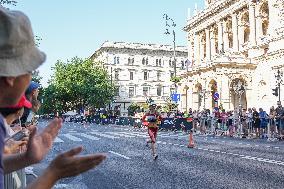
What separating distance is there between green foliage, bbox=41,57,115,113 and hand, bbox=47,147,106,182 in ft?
237

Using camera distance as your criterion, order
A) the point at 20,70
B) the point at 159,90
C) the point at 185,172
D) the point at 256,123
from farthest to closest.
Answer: the point at 159,90 < the point at 256,123 < the point at 185,172 < the point at 20,70

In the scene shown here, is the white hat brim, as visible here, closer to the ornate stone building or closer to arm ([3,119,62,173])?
arm ([3,119,62,173])

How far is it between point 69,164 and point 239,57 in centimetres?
4949

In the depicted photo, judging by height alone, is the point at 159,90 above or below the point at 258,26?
below

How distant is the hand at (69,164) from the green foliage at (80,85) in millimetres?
72108

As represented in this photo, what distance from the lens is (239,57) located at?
163 ft

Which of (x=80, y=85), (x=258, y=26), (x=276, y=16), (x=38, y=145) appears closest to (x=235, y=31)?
(x=258, y=26)

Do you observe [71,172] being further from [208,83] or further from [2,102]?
[208,83]

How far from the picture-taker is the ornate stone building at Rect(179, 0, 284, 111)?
150ft

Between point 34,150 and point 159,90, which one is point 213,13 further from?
point 34,150

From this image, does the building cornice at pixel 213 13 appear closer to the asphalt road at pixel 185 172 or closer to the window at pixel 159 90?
the window at pixel 159 90

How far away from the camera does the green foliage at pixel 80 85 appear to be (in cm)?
7431

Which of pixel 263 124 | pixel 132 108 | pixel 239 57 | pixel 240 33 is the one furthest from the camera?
pixel 132 108

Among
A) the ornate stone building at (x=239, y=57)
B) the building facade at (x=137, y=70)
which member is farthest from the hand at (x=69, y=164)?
the building facade at (x=137, y=70)
